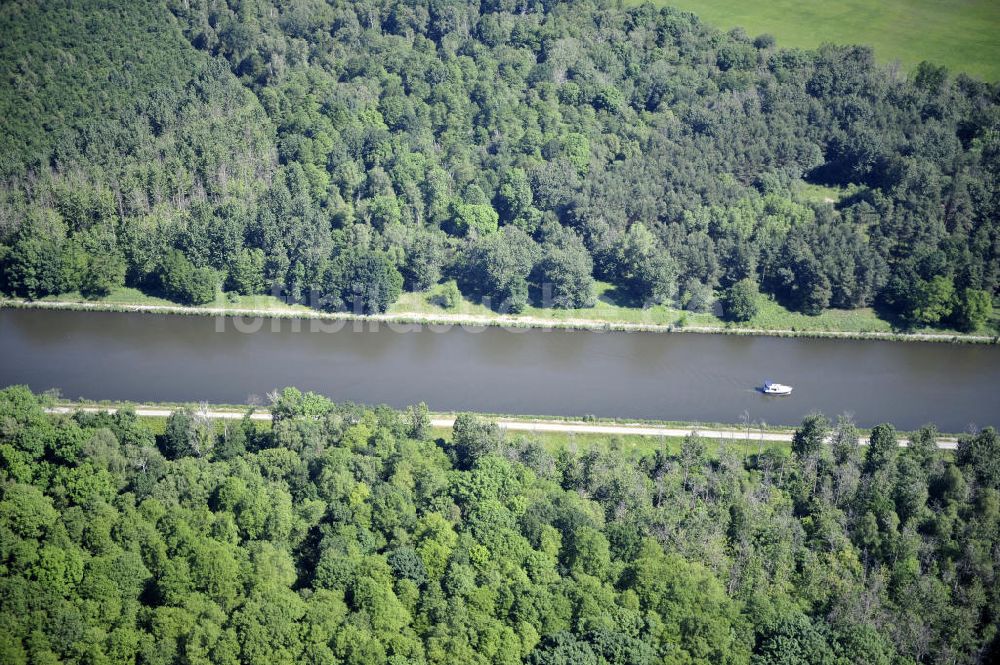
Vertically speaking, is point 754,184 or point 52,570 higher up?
point 754,184

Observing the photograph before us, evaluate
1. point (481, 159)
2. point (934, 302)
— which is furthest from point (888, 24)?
point (481, 159)

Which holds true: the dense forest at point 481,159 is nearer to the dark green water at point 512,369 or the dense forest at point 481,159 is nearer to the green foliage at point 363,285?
the green foliage at point 363,285

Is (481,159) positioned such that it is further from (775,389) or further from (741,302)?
(775,389)

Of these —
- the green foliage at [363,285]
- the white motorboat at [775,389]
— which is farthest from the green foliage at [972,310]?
the green foliage at [363,285]

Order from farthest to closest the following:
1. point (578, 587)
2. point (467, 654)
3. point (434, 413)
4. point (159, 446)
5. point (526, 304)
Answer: point (526, 304)
point (434, 413)
point (159, 446)
point (578, 587)
point (467, 654)

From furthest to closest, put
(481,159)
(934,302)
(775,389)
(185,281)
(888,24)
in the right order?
(888,24) < (481,159) < (185,281) < (934,302) < (775,389)

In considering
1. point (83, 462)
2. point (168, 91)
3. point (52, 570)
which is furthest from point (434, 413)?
point (168, 91)

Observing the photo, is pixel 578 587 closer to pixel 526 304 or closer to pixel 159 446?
pixel 159 446
